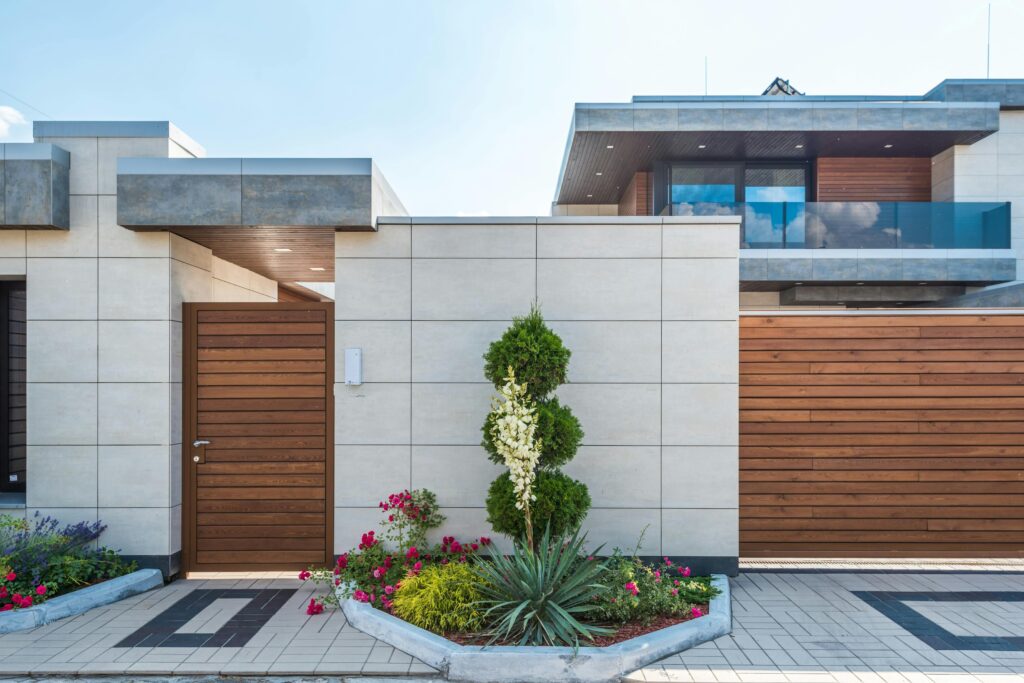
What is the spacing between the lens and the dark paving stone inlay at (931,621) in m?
4.75

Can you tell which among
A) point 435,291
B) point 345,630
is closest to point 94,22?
point 435,291

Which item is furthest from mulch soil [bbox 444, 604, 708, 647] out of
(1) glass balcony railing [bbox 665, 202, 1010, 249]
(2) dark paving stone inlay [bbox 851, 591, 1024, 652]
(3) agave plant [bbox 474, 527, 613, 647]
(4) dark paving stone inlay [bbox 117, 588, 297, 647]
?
(1) glass balcony railing [bbox 665, 202, 1010, 249]

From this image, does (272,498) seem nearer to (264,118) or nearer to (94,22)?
(94,22)

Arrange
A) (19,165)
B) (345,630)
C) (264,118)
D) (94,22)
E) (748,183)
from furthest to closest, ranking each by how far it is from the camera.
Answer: (264,118) < (748,183) < (94,22) < (19,165) < (345,630)

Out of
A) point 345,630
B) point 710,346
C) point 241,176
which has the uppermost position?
point 241,176

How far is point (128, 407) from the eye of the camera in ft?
20.2

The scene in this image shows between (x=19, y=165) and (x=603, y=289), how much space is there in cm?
584

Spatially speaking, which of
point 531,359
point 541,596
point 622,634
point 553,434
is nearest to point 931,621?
point 622,634

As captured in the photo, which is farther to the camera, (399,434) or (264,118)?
(264,118)

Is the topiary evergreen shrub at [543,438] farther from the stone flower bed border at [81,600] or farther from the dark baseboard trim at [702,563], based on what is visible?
the stone flower bed border at [81,600]

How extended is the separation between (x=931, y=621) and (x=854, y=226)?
1097cm

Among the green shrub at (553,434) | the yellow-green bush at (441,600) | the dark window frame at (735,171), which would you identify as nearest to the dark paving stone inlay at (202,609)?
the yellow-green bush at (441,600)

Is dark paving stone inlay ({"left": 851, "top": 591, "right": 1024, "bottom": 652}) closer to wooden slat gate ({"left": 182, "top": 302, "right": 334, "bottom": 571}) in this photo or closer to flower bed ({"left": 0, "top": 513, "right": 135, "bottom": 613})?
wooden slat gate ({"left": 182, "top": 302, "right": 334, "bottom": 571})

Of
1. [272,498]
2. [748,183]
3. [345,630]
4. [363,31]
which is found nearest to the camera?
[345,630]
